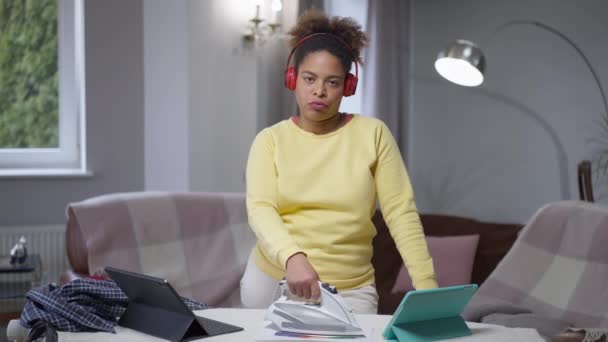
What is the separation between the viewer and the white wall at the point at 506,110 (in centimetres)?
450

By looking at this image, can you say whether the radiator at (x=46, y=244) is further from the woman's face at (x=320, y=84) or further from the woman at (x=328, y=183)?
the woman's face at (x=320, y=84)

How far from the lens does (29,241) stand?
4.35m

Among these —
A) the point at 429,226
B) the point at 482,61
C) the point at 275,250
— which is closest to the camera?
the point at 275,250

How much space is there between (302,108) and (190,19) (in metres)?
2.45

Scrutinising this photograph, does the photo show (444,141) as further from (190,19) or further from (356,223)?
(356,223)

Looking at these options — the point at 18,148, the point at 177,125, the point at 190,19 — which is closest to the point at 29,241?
the point at 18,148

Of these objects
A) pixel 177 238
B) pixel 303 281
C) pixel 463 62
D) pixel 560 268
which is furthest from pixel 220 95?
pixel 303 281

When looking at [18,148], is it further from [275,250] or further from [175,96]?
[275,250]

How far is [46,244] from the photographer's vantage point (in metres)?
4.37

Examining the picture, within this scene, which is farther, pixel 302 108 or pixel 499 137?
pixel 499 137

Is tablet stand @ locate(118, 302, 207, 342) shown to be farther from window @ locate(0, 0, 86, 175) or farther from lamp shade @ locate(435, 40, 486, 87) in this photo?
window @ locate(0, 0, 86, 175)

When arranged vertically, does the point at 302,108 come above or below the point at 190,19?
below

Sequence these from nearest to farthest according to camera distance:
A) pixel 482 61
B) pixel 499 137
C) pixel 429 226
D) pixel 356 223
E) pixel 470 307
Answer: pixel 356 223 → pixel 470 307 → pixel 482 61 → pixel 429 226 → pixel 499 137

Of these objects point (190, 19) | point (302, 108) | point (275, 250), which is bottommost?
point (275, 250)
